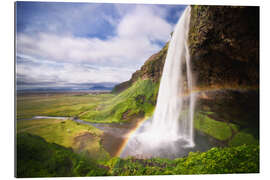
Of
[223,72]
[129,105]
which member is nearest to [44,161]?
[129,105]

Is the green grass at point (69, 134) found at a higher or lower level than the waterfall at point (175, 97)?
lower

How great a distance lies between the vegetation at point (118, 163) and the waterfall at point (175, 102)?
32 cm

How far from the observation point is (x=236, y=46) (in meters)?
2.48

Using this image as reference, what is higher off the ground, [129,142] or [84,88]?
[84,88]

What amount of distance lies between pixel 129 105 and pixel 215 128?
60.5 inches

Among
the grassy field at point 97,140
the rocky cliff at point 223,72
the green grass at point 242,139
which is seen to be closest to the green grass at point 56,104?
the grassy field at point 97,140

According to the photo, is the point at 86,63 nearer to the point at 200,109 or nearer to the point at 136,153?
the point at 136,153

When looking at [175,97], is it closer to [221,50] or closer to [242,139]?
[221,50]

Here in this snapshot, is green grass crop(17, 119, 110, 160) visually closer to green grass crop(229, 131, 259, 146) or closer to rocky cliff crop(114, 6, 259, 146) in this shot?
rocky cliff crop(114, 6, 259, 146)

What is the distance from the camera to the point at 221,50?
2.52m

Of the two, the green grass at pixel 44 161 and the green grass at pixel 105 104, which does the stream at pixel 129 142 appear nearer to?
the green grass at pixel 105 104

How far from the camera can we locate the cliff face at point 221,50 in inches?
96.1

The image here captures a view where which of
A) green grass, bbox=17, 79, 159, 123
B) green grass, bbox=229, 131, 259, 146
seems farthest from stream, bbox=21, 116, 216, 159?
green grass, bbox=229, 131, 259, 146

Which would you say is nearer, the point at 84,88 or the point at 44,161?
the point at 44,161
